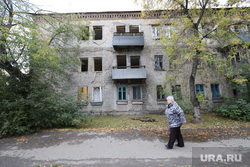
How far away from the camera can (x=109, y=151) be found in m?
3.96

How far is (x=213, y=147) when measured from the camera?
13.5 feet

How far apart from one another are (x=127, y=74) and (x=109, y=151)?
27.5 ft

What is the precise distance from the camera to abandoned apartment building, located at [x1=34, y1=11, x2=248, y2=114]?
1199 cm

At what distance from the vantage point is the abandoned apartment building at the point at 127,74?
39.3 ft

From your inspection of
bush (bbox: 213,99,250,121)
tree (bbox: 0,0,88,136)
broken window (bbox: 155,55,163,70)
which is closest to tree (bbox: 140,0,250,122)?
bush (bbox: 213,99,250,121)

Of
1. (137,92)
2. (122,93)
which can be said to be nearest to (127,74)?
(122,93)

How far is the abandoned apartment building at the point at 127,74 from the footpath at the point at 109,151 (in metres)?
6.76

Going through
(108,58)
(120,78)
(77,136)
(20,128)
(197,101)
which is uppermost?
(108,58)

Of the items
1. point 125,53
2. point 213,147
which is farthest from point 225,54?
point 213,147

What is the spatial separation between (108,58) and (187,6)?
826 centimetres

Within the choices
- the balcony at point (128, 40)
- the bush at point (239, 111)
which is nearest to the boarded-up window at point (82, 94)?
the balcony at point (128, 40)

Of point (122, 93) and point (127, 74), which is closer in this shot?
point (127, 74)

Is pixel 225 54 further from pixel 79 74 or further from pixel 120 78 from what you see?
pixel 79 74

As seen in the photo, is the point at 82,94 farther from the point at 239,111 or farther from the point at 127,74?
the point at 239,111
